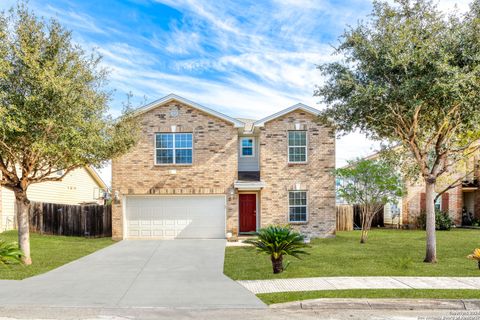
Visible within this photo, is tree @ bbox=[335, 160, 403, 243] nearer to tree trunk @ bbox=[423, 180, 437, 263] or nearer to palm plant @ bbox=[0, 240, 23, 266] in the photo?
tree trunk @ bbox=[423, 180, 437, 263]

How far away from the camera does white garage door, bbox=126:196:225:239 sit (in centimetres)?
2103

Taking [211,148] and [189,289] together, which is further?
[211,148]

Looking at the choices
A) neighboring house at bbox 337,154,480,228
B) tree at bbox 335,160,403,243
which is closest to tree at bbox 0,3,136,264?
tree at bbox 335,160,403,243

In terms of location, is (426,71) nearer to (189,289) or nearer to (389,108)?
(389,108)

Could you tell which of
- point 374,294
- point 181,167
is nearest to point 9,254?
point 181,167

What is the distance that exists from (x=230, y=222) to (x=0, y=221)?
1200cm

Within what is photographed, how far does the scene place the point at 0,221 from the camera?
72.0 ft

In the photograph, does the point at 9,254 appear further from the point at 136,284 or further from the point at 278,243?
the point at 278,243

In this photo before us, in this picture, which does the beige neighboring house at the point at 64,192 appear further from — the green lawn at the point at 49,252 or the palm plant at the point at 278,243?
the palm plant at the point at 278,243

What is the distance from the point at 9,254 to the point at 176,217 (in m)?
9.25

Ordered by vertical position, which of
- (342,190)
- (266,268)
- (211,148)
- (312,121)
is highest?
(312,121)

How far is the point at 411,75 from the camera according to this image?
12352 millimetres

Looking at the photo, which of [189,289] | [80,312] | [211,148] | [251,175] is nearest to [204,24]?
[211,148]

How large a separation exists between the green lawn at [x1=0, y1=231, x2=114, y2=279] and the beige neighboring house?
1.45 meters
